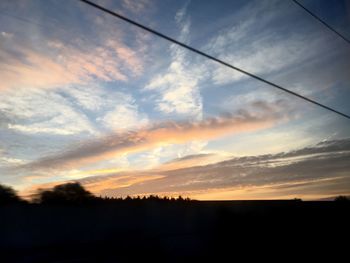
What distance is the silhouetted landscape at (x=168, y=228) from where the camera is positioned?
23.7 meters

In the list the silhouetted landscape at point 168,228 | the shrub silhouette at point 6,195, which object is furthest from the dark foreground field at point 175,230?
the shrub silhouette at point 6,195

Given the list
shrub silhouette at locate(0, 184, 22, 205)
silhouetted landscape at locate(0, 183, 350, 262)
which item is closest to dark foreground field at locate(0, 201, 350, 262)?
silhouetted landscape at locate(0, 183, 350, 262)

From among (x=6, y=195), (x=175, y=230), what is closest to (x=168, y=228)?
(x=175, y=230)

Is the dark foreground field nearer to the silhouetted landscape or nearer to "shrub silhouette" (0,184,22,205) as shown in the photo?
the silhouetted landscape

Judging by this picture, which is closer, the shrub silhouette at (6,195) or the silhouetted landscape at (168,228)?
the silhouetted landscape at (168,228)

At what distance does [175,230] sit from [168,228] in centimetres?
72

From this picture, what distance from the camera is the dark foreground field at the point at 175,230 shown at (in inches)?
920

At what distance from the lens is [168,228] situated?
25719mm

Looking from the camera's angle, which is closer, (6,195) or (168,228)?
(168,228)

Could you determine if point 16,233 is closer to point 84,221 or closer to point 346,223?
point 84,221

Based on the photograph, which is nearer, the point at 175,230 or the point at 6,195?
the point at 175,230

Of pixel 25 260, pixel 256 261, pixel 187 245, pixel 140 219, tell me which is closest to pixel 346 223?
pixel 256 261

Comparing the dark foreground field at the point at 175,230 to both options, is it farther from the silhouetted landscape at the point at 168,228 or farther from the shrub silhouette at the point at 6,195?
the shrub silhouette at the point at 6,195

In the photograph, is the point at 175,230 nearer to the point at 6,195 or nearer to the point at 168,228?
the point at 168,228
